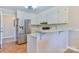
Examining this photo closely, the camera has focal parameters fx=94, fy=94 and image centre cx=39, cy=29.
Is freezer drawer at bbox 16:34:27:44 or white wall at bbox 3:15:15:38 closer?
white wall at bbox 3:15:15:38

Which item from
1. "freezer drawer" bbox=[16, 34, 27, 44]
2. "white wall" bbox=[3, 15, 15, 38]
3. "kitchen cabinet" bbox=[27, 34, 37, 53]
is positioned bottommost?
"kitchen cabinet" bbox=[27, 34, 37, 53]

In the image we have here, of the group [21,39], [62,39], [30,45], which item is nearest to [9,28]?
[21,39]

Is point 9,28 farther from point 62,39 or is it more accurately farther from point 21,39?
point 62,39

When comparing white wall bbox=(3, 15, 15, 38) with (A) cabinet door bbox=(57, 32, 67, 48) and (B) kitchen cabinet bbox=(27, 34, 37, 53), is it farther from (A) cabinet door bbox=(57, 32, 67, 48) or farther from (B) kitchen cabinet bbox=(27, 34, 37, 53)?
(A) cabinet door bbox=(57, 32, 67, 48)

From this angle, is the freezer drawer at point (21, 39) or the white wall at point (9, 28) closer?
the white wall at point (9, 28)

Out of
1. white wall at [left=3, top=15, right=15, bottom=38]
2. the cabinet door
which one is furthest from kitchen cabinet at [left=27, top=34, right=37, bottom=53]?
the cabinet door

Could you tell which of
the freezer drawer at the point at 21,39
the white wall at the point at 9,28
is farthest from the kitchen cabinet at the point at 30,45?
the white wall at the point at 9,28

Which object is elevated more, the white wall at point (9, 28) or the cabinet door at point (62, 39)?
the white wall at point (9, 28)

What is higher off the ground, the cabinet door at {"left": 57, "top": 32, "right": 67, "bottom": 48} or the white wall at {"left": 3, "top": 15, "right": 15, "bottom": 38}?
the white wall at {"left": 3, "top": 15, "right": 15, "bottom": 38}

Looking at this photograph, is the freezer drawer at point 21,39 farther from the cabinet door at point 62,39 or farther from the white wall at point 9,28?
the cabinet door at point 62,39

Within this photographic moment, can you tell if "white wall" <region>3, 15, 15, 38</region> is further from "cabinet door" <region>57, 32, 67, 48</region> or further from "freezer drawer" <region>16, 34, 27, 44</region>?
"cabinet door" <region>57, 32, 67, 48</region>

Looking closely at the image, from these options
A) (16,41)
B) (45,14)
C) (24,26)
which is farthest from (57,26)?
(16,41)
